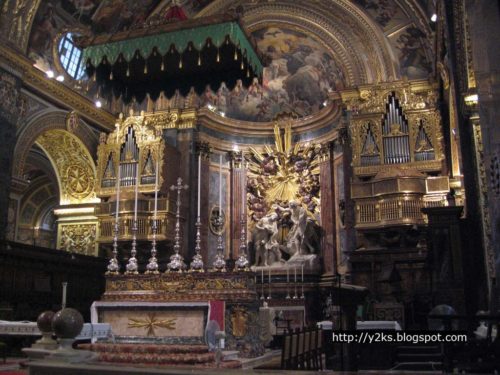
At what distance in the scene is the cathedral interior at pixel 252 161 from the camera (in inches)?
310

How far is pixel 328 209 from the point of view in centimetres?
1570

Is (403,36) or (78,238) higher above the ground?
(403,36)

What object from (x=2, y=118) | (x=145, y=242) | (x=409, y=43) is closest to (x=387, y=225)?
(x=409, y=43)

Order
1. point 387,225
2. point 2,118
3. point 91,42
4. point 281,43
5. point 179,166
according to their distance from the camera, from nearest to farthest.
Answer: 1. point 91,42
2. point 2,118
3. point 387,225
4. point 179,166
5. point 281,43

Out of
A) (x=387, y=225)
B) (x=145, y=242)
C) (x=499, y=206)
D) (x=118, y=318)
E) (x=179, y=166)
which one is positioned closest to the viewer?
(x=499, y=206)

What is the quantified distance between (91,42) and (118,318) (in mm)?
4622

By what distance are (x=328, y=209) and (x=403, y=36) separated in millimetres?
5130

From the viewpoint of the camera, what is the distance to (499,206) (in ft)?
20.4

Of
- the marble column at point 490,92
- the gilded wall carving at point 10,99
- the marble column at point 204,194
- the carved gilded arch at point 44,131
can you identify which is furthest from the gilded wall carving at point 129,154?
the marble column at point 490,92

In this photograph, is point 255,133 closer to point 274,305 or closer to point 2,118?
point 274,305

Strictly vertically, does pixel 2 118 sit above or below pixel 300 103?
below

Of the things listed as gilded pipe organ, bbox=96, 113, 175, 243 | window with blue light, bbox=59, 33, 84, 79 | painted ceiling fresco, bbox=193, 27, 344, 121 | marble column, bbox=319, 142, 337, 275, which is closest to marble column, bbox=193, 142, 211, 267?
gilded pipe organ, bbox=96, 113, 175, 243

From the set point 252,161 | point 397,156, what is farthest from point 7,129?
point 397,156

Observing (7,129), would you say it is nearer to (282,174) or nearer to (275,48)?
(282,174)
